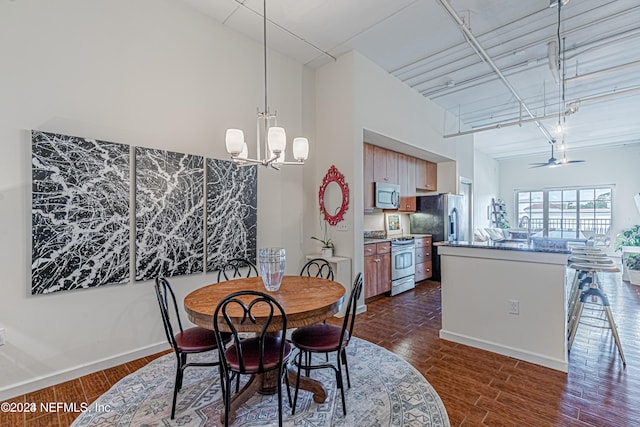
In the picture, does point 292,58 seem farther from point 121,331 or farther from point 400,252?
point 121,331

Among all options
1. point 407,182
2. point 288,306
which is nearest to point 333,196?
point 407,182

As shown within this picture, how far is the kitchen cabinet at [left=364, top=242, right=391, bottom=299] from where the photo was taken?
14.7 ft

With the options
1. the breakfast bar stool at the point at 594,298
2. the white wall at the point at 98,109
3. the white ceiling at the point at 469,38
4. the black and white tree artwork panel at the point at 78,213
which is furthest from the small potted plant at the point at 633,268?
the black and white tree artwork panel at the point at 78,213

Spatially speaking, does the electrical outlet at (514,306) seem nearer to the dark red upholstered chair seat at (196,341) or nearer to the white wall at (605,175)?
the dark red upholstered chair seat at (196,341)

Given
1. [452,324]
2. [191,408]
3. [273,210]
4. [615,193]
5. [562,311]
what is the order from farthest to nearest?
[615,193]
[273,210]
[452,324]
[562,311]
[191,408]

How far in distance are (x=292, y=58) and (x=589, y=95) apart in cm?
534

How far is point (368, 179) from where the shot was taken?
498 centimetres

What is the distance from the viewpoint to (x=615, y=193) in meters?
8.88

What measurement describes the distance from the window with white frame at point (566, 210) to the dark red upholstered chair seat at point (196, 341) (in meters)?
9.49

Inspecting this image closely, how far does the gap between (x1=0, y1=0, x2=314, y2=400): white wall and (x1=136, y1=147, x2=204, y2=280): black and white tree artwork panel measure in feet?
0.48

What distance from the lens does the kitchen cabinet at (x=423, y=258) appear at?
19.0 ft

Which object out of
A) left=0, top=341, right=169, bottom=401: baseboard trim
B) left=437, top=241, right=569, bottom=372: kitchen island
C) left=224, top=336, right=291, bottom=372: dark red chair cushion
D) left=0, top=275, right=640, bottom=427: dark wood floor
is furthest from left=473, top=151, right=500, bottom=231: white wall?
left=0, top=341, right=169, bottom=401: baseboard trim

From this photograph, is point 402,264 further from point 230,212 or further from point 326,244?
point 230,212

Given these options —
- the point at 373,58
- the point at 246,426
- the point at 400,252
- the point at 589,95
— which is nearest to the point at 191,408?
the point at 246,426
